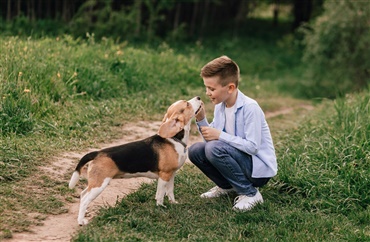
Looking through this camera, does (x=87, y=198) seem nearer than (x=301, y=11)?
Yes

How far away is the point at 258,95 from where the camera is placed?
42.9ft

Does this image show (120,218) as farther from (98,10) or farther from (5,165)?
(98,10)

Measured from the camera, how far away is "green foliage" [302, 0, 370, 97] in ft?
49.5

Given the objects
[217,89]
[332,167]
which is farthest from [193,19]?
[217,89]

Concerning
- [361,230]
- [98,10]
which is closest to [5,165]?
[361,230]

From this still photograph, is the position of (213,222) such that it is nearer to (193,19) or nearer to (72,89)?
(72,89)

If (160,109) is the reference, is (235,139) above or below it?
above

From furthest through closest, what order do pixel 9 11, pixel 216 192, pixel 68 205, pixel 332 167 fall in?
1. pixel 9 11
2. pixel 332 167
3. pixel 216 192
4. pixel 68 205

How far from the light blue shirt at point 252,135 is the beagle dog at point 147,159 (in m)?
0.39

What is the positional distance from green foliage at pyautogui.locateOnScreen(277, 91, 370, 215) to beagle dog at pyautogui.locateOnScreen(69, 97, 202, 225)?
146 cm

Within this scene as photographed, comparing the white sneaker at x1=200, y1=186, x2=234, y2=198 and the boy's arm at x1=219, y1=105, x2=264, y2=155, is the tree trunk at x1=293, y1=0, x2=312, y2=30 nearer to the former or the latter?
the white sneaker at x1=200, y1=186, x2=234, y2=198

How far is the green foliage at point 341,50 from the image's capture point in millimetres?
15102

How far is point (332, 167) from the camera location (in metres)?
6.74

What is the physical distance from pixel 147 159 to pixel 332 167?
235 cm
